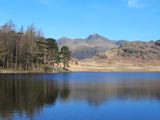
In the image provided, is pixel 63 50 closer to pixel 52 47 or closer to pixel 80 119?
pixel 52 47

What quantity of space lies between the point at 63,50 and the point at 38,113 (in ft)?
496

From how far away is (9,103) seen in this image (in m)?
41.8

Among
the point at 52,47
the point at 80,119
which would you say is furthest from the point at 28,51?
the point at 80,119

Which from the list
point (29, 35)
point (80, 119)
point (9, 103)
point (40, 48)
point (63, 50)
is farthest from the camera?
point (63, 50)

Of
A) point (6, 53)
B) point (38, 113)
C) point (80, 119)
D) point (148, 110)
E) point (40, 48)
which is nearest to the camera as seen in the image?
point (80, 119)

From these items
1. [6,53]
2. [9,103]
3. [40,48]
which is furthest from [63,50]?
[9,103]

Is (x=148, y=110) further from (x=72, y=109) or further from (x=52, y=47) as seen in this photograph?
(x=52, y=47)

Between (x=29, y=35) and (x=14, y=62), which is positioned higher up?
(x=29, y=35)

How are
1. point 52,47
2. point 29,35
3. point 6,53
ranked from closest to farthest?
→ point 6,53 < point 29,35 < point 52,47

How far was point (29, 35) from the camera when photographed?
14700 cm

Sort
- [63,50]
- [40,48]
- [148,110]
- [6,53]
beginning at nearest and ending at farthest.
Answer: [148,110] < [6,53] < [40,48] < [63,50]

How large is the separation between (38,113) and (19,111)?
2605 mm

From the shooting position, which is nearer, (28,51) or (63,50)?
(28,51)

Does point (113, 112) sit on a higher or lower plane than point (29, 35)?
lower
